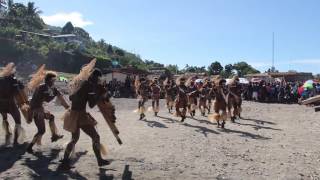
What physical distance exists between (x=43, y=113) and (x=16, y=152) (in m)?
1.06

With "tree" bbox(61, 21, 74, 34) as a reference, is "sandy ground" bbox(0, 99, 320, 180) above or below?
below

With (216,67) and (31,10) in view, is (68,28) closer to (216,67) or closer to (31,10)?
(31,10)

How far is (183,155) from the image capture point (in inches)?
444

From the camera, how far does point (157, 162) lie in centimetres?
1042

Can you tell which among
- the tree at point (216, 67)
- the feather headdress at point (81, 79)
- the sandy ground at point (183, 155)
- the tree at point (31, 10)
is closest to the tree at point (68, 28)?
the tree at point (31, 10)

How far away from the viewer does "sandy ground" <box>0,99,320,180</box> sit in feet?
31.2

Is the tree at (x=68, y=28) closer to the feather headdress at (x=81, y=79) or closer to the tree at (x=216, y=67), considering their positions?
the tree at (x=216, y=67)

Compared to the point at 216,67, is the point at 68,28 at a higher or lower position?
higher

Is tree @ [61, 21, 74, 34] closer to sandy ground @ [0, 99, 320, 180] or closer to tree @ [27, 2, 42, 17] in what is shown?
tree @ [27, 2, 42, 17]

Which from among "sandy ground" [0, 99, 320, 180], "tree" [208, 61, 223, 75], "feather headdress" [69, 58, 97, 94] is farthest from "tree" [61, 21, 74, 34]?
"feather headdress" [69, 58, 97, 94]

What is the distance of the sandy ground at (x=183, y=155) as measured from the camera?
951 cm

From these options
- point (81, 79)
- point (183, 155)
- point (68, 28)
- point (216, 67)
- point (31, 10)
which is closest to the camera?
point (81, 79)

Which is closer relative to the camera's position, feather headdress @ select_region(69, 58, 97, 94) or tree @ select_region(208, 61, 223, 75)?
feather headdress @ select_region(69, 58, 97, 94)

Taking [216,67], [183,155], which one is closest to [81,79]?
[183,155]
